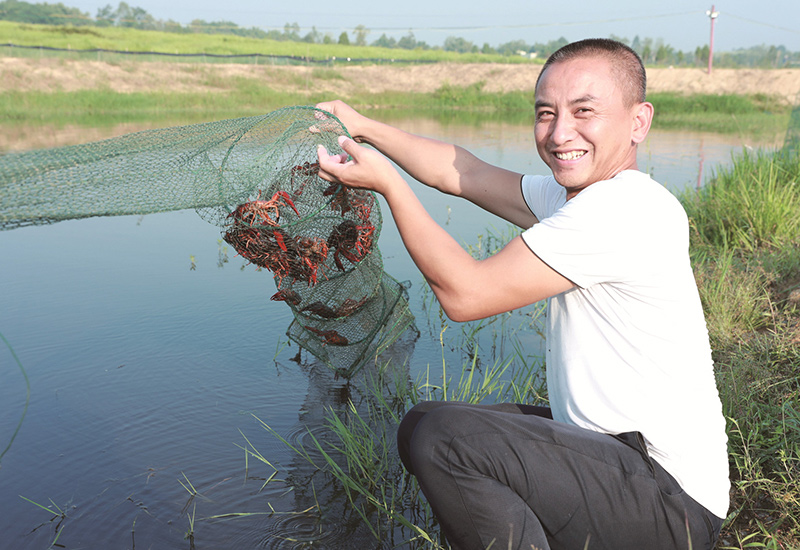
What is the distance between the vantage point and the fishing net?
9.88 ft

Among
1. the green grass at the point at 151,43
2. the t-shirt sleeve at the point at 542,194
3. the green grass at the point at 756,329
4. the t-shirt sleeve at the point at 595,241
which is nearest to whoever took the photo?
the t-shirt sleeve at the point at 595,241

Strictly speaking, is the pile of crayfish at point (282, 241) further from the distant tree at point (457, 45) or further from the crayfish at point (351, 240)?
the distant tree at point (457, 45)

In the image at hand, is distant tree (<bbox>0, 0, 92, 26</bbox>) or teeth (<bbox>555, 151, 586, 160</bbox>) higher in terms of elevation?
distant tree (<bbox>0, 0, 92, 26</bbox>)

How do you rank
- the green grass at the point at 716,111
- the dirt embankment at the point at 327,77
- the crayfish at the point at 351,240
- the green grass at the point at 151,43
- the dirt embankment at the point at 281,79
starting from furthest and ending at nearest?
the green grass at the point at 151,43 → the dirt embankment at the point at 327,77 → the green grass at the point at 716,111 → the dirt embankment at the point at 281,79 → the crayfish at the point at 351,240

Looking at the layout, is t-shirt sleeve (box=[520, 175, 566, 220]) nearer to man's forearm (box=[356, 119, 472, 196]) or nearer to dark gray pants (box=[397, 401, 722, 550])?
man's forearm (box=[356, 119, 472, 196])

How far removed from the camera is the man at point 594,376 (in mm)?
1892

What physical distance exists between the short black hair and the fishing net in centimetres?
126

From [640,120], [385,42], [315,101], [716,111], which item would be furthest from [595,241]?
[385,42]

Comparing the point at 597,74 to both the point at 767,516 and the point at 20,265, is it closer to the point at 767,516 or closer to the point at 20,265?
the point at 767,516

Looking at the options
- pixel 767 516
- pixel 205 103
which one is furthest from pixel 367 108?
pixel 767 516

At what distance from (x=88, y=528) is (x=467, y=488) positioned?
2.03 meters

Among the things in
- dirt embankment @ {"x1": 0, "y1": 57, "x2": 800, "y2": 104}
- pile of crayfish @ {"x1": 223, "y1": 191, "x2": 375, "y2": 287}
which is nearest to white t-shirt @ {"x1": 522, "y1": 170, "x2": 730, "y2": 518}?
pile of crayfish @ {"x1": 223, "y1": 191, "x2": 375, "y2": 287}

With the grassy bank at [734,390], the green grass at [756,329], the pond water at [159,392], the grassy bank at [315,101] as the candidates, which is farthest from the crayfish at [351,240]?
the grassy bank at [315,101]

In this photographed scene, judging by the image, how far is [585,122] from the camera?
2.09 metres
